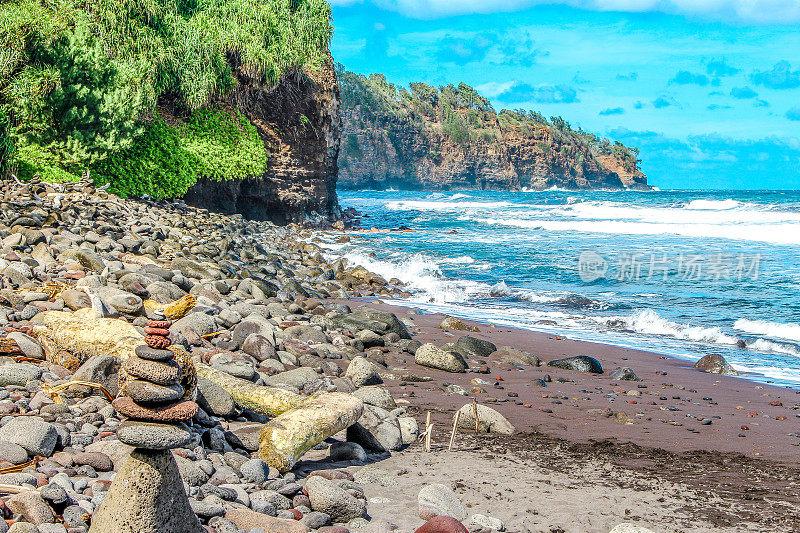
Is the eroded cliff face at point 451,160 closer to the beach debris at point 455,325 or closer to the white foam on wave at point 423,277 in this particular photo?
the white foam on wave at point 423,277

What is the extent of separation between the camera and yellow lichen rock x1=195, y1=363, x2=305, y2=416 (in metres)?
5.04

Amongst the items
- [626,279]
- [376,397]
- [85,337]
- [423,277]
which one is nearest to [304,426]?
[376,397]

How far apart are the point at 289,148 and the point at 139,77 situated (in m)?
8.50

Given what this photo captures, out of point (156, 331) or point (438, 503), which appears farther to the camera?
point (438, 503)

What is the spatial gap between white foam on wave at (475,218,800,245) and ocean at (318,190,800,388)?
0.08 metres

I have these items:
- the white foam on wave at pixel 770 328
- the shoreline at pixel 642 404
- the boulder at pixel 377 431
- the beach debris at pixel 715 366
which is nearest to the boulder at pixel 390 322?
the shoreline at pixel 642 404

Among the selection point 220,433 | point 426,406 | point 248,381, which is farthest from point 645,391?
point 220,433

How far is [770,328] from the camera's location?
11.7m

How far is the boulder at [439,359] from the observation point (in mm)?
8016

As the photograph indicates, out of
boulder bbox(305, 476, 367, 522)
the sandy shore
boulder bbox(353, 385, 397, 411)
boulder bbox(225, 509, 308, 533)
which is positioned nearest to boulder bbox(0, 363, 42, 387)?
boulder bbox(225, 509, 308, 533)

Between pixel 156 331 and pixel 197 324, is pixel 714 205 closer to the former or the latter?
pixel 197 324

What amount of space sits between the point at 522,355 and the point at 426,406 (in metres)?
2.95

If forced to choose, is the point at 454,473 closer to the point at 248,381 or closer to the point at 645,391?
the point at 248,381

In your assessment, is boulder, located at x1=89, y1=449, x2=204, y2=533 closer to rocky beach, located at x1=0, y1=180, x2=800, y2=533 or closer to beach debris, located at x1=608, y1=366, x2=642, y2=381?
rocky beach, located at x1=0, y1=180, x2=800, y2=533
